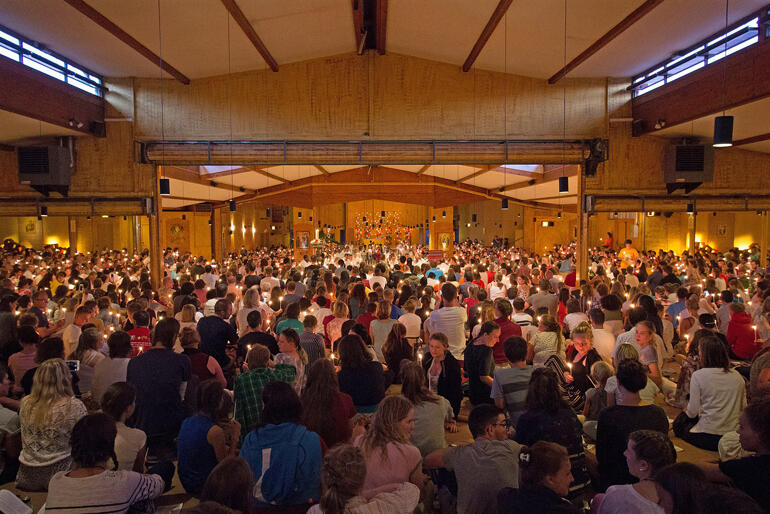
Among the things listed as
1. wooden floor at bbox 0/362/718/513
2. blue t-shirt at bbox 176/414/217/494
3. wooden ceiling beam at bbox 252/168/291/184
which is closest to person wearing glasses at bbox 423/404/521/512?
blue t-shirt at bbox 176/414/217/494

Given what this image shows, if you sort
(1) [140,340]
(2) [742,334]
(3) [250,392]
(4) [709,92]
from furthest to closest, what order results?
1. (4) [709,92]
2. (2) [742,334]
3. (1) [140,340]
4. (3) [250,392]

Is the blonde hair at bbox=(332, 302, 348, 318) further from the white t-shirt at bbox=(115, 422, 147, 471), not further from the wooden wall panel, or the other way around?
the wooden wall panel

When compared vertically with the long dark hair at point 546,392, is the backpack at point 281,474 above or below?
below

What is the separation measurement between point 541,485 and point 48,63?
972 cm

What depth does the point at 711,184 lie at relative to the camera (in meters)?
11.0

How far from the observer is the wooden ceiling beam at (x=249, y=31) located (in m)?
7.27

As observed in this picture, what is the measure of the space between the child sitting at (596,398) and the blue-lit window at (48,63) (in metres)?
8.68

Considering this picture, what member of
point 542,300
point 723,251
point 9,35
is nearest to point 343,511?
point 542,300

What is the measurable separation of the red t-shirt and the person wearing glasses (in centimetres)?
390

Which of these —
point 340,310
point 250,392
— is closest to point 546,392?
point 250,392

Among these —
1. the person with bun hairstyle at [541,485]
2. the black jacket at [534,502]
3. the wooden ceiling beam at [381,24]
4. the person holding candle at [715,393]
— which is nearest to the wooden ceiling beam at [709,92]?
the person holding candle at [715,393]

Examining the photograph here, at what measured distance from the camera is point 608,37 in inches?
319

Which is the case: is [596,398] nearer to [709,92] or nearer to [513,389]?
[513,389]

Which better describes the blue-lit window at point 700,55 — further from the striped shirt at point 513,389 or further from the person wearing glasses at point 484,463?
the person wearing glasses at point 484,463
